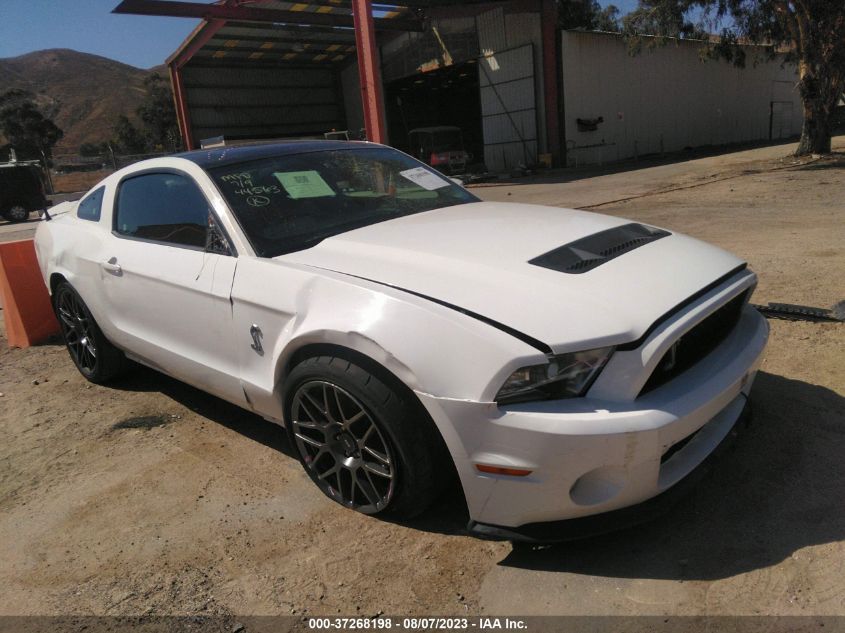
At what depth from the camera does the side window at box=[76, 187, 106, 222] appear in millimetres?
4004

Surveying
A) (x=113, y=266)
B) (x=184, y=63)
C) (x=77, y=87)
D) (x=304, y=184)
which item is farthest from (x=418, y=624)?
(x=77, y=87)

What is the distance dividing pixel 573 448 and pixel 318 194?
1.90 meters

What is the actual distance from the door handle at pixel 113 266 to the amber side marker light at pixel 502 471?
251cm

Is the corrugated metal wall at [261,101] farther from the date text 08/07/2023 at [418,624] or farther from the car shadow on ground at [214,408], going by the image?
the date text 08/07/2023 at [418,624]

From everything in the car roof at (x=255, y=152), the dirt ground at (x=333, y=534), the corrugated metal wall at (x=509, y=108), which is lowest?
the dirt ground at (x=333, y=534)

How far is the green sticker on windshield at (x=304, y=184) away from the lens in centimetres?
312

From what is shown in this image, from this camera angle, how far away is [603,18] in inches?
1809

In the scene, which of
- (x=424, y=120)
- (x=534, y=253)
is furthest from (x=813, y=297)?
(x=424, y=120)

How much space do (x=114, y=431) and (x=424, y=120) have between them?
3591cm

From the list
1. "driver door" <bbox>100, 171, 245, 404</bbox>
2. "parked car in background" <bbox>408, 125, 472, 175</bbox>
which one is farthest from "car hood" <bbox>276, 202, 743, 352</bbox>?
Answer: "parked car in background" <bbox>408, 125, 472, 175</bbox>

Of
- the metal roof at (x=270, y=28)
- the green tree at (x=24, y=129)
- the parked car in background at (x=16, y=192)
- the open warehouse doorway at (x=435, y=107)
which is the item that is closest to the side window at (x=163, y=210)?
the metal roof at (x=270, y=28)

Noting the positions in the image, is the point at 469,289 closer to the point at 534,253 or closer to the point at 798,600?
the point at 534,253

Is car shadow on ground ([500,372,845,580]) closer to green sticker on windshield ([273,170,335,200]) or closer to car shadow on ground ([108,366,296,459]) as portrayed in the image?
car shadow on ground ([108,366,296,459])

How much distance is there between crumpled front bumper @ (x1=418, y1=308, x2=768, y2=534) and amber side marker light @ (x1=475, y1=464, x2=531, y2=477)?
0.04ft
